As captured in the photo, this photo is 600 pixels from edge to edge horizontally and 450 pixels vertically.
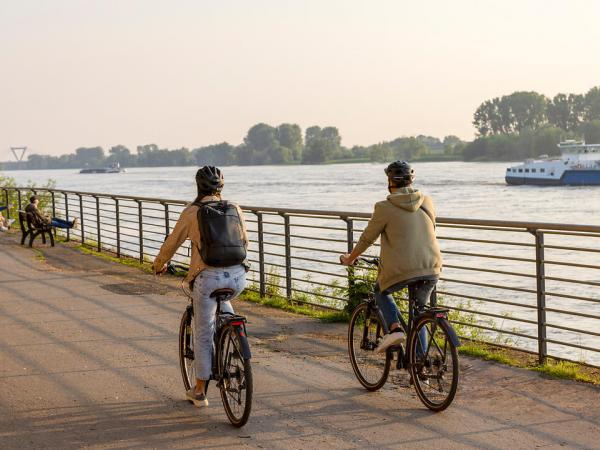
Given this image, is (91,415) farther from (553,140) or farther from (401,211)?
(553,140)

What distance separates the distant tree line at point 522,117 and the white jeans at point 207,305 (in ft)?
455

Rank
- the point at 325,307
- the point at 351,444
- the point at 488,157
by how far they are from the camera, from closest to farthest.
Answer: the point at 351,444 < the point at 325,307 < the point at 488,157

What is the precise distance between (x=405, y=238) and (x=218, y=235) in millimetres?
1207

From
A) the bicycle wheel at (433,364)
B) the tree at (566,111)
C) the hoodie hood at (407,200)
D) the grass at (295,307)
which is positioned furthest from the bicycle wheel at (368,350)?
the tree at (566,111)

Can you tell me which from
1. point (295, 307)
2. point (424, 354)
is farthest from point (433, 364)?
point (295, 307)

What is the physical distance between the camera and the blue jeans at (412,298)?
6.18 metres

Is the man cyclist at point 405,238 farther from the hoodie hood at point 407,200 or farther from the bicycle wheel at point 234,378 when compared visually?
the bicycle wheel at point 234,378

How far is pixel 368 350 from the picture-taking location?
6.80 meters

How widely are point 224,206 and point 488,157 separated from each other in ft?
479

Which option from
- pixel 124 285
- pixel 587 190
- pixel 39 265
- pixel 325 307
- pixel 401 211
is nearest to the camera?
pixel 401 211

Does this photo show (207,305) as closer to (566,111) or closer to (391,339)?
(391,339)

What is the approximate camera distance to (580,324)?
19469mm

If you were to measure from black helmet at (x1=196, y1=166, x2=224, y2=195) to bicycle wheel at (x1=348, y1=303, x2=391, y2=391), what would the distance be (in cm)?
152

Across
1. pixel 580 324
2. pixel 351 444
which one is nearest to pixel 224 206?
pixel 351 444
